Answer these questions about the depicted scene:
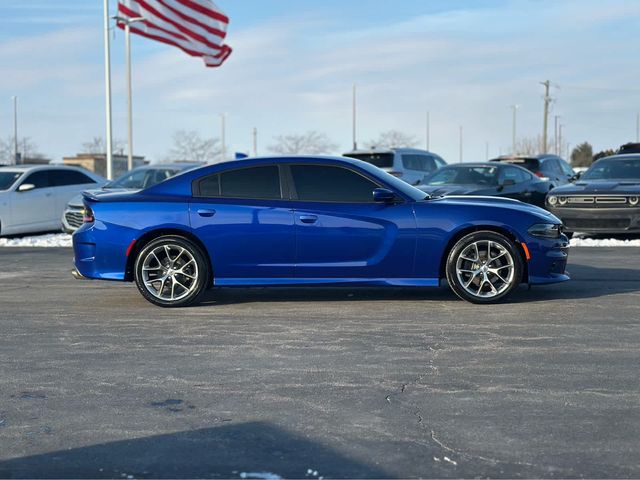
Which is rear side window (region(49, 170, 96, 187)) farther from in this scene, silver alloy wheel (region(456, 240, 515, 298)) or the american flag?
silver alloy wheel (region(456, 240, 515, 298))

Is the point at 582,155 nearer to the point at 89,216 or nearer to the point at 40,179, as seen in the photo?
the point at 40,179

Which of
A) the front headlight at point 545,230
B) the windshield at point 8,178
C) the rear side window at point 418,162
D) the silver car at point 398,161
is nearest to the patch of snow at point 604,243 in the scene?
the front headlight at point 545,230

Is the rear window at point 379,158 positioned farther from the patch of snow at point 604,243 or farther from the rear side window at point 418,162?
the patch of snow at point 604,243

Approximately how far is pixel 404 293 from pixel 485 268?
3.86ft

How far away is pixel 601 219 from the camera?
15.6m

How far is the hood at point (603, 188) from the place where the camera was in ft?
51.1

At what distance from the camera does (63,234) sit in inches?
763

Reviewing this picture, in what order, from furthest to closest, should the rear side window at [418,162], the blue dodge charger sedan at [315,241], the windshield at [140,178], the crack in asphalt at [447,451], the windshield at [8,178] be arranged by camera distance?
the rear side window at [418,162], the windshield at [8,178], the windshield at [140,178], the blue dodge charger sedan at [315,241], the crack in asphalt at [447,451]

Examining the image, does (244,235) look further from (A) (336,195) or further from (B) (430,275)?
(B) (430,275)

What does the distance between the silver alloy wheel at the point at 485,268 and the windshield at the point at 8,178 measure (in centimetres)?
1259

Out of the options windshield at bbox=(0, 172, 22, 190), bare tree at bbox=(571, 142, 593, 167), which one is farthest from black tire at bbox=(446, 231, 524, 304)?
bare tree at bbox=(571, 142, 593, 167)

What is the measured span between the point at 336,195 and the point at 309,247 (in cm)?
60

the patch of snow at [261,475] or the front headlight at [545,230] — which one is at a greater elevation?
the front headlight at [545,230]

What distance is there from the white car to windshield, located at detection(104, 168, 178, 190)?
1.18 metres
